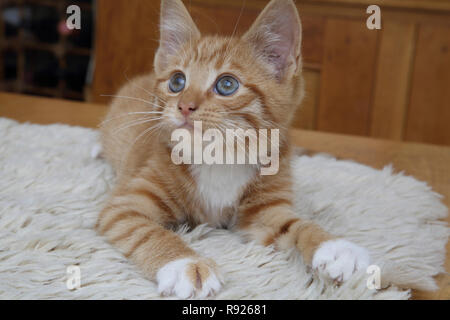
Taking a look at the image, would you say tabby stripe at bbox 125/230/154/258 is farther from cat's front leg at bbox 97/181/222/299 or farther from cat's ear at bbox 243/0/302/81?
cat's ear at bbox 243/0/302/81

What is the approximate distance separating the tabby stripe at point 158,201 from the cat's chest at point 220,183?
0.24 ft

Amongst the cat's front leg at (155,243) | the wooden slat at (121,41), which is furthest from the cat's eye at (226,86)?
the wooden slat at (121,41)

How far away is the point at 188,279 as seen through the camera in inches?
33.7

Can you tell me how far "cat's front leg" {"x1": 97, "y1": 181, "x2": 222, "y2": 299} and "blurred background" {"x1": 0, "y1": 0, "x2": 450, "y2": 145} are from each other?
1.24 metres

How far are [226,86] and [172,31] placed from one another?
259 millimetres

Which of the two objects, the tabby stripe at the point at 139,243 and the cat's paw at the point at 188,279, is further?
the tabby stripe at the point at 139,243

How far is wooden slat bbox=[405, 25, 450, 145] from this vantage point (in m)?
2.35

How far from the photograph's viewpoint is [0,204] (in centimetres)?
113

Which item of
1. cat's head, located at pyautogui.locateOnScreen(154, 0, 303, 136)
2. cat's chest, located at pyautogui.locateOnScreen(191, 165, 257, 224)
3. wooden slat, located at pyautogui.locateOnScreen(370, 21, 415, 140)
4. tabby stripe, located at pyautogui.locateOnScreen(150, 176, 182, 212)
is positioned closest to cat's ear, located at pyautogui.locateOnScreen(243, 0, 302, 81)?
cat's head, located at pyautogui.locateOnScreen(154, 0, 303, 136)

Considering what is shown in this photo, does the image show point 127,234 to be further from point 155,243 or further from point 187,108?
point 187,108

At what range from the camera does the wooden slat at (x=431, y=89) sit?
7.72 ft

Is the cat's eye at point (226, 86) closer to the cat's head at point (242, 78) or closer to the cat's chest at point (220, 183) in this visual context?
the cat's head at point (242, 78)

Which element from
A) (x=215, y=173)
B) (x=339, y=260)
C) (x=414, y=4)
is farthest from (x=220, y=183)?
(x=414, y=4)
